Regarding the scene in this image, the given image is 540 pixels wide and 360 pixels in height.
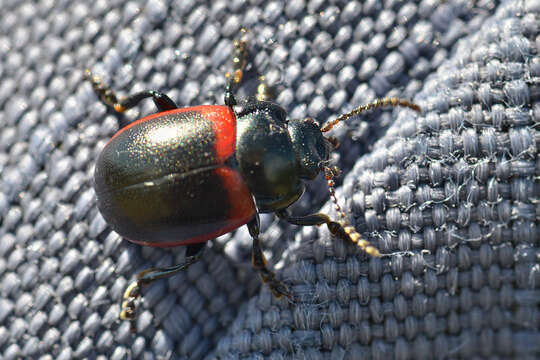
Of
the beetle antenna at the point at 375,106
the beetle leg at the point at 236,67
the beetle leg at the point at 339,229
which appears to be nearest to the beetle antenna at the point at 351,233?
the beetle leg at the point at 339,229

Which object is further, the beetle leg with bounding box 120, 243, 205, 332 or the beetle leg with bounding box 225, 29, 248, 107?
the beetle leg with bounding box 225, 29, 248, 107

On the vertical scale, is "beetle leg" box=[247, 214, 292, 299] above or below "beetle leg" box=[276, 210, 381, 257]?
below

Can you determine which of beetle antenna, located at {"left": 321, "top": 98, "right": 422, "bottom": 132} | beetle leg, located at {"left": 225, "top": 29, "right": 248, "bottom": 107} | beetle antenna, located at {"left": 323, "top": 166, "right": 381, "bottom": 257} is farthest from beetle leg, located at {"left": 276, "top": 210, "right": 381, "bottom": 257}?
beetle leg, located at {"left": 225, "top": 29, "right": 248, "bottom": 107}

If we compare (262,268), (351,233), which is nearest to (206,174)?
(262,268)

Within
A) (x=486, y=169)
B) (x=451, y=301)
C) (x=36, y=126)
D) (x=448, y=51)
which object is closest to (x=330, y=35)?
(x=448, y=51)

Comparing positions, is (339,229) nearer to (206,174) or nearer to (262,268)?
(262,268)

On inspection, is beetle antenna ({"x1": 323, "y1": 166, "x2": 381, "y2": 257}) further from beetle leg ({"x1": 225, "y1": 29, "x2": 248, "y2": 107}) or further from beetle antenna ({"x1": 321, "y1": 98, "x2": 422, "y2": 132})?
beetle leg ({"x1": 225, "y1": 29, "x2": 248, "y2": 107})

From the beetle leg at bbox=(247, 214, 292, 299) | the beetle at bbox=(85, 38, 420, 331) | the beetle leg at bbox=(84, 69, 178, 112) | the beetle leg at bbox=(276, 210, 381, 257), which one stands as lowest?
the beetle leg at bbox=(247, 214, 292, 299)
